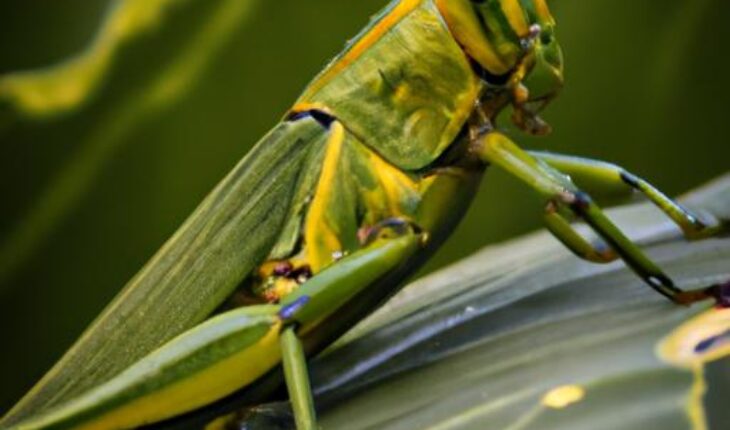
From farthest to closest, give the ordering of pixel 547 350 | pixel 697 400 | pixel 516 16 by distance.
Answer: pixel 516 16, pixel 547 350, pixel 697 400

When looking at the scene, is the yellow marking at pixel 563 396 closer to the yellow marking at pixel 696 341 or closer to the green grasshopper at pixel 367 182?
the yellow marking at pixel 696 341

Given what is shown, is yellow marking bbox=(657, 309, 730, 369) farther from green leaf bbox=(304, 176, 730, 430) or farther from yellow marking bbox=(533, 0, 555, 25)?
yellow marking bbox=(533, 0, 555, 25)

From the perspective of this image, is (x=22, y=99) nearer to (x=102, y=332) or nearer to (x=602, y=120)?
(x=102, y=332)

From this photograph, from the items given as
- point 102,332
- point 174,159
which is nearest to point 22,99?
point 174,159

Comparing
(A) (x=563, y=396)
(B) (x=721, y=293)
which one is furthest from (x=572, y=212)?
(A) (x=563, y=396)

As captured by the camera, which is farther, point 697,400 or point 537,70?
point 537,70

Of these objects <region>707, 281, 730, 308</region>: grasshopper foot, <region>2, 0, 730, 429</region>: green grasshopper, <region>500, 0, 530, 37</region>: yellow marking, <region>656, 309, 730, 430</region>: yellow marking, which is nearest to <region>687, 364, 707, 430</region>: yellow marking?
<region>656, 309, 730, 430</region>: yellow marking

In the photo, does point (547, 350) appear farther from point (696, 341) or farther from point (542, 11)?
point (542, 11)
